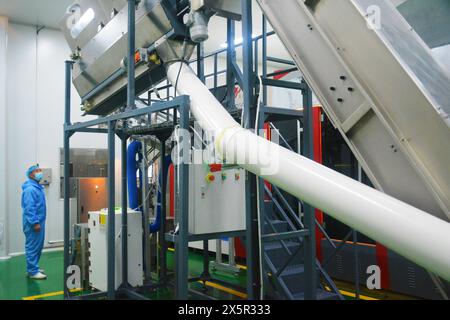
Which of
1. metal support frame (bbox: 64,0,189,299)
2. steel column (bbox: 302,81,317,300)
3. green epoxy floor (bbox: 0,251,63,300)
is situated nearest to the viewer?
metal support frame (bbox: 64,0,189,299)

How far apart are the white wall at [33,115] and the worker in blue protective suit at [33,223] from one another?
2037 millimetres

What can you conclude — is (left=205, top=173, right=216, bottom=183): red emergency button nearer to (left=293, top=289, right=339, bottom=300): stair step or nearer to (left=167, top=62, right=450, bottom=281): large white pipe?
(left=167, top=62, right=450, bottom=281): large white pipe

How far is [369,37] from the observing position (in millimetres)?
2072

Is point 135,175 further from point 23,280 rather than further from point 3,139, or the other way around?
point 3,139

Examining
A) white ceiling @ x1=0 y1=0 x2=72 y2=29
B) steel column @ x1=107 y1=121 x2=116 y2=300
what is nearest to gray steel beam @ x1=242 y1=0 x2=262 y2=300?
steel column @ x1=107 y1=121 x2=116 y2=300

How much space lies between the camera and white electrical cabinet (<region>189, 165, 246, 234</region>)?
12.2 ft

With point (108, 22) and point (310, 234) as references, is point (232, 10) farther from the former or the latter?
point (310, 234)

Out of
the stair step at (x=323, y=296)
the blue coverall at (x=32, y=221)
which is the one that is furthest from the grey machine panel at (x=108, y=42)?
the stair step at (x=323, y=296)

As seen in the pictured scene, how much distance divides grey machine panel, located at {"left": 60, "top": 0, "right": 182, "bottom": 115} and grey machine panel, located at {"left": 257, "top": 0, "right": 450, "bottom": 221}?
184 cm

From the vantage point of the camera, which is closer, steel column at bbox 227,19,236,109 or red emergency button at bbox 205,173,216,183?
red emergency button at bbox 205,173,216,183

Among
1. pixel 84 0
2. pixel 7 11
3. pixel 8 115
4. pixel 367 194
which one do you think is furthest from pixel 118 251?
pixel 7 11

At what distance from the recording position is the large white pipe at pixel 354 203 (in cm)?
163

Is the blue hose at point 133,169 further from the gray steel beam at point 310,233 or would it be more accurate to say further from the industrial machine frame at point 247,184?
the gray steel beam at point 310,233

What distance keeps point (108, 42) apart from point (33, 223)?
12.2 ft
